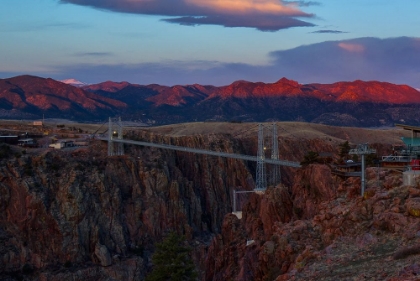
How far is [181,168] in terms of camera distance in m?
74.6

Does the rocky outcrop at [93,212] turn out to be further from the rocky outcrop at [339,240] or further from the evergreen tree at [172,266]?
the rocky outcrop at [339,240]

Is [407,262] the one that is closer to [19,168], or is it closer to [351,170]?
[351,170]

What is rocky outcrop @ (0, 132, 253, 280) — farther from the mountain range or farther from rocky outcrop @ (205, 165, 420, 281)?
the mountain range

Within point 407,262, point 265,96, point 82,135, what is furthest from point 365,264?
point 265,96

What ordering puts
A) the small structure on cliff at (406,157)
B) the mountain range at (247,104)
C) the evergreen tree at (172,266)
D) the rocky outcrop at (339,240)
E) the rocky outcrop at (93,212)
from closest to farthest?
the rocky outcrop at (339,240) < the small structure on cliff at (406,157) < the evergreen tree at (172,266) < the rocky outcrop at (93,212) < the mountain range at (247,104)

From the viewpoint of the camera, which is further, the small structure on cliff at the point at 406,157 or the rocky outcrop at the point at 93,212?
the rocky outcrop at the point at 93,212

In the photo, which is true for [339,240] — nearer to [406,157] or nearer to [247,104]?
[406,157]

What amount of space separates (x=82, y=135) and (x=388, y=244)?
6616cm

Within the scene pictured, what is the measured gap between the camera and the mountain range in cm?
15850

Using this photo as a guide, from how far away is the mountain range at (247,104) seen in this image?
520 ft

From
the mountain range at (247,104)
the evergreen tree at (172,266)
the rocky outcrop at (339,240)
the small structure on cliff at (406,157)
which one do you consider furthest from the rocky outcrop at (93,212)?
the mountain range at (247,104)

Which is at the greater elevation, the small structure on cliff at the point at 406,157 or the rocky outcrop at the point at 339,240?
the small structure on cliff at the point at 406,157

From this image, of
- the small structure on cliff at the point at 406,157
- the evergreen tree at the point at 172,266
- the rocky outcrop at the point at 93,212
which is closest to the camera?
the small structure on cliff at the point at 406,157

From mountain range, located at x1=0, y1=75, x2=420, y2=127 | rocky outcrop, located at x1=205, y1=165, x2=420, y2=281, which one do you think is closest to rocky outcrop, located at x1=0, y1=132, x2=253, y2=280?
rocky outcrop, located at x1=205, y1=165, x2=420, y2=281
